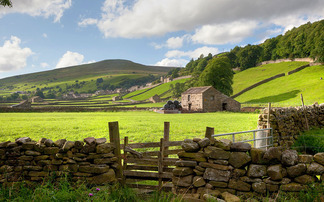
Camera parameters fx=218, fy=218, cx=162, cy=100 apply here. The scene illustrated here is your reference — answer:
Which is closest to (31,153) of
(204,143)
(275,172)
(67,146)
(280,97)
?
(67,146)

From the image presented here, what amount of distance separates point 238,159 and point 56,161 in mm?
4847

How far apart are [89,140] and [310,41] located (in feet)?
315

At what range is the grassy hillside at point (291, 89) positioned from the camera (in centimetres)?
4871

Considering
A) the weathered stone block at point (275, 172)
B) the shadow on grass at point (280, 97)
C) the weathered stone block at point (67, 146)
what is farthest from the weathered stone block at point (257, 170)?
the shadow on grass at point (280, 97)

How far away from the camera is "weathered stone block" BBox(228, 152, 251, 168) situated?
16.1 ft

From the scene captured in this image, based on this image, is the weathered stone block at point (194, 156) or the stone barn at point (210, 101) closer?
the weathered stone block at point (194, 156)

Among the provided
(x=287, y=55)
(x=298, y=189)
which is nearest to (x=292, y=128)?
(x=298, y=189)

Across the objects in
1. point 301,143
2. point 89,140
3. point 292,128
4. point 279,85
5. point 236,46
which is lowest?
point 301,143

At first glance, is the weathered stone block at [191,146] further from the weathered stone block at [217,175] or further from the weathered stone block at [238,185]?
the weathered stone block at [238,185]

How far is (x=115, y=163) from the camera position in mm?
6441

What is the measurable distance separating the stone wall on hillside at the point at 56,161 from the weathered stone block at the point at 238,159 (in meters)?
3.33

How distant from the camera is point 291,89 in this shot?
2235 inches

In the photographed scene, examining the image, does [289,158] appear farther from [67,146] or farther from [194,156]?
[67,146]

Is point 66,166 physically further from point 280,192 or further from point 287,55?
point 287,55
